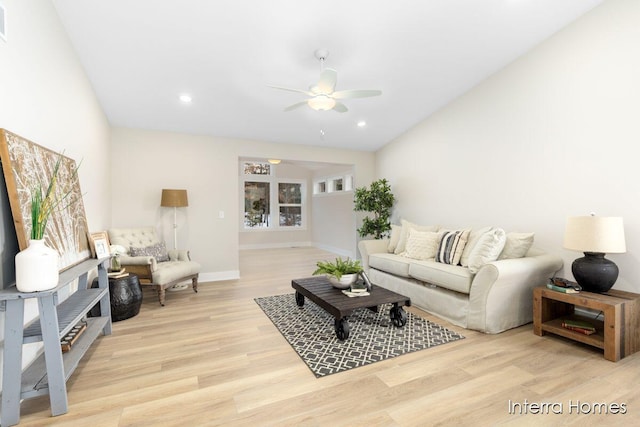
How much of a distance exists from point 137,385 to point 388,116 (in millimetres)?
4625

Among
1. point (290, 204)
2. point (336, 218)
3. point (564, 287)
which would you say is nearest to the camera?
point (564, 287)

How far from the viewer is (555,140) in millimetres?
3273

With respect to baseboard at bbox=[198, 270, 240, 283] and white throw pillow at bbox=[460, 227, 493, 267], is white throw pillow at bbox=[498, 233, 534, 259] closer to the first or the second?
white throw pillow at bbox=[460, 227, 493, 267]

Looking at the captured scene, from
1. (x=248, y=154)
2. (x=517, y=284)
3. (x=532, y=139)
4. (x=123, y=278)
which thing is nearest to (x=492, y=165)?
(x=532, y=139)

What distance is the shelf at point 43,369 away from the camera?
165 centimetres

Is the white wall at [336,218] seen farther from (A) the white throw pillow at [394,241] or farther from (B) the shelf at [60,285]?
(B) the shelf at [60,285]

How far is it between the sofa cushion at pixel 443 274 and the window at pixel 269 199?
20.2 ft

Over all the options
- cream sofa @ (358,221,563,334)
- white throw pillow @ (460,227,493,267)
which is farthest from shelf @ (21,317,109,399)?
white throw pillow @ (460,227,493,267)

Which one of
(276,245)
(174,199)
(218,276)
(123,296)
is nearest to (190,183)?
(174,199)

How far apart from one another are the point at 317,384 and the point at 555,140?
11.7 ft

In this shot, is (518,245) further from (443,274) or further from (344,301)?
(344,301)

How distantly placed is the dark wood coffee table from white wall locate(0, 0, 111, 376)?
2.14 m

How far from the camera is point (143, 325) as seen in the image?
3074mm

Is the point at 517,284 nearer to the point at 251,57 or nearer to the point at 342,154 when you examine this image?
the point at 251,57
